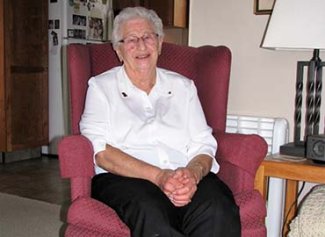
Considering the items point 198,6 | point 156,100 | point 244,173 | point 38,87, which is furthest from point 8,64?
point 244,173

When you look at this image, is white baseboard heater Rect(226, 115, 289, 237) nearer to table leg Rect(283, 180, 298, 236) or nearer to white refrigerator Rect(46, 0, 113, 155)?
table leg Rect(283, 180, 298, 236)

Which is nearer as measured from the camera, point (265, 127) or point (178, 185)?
point (178, 185)

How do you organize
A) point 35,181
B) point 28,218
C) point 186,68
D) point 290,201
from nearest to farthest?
point 186,68, point 290,201, point 28,218, point 35,181

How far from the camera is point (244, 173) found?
164 cm

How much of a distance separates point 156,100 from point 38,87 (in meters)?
2.77

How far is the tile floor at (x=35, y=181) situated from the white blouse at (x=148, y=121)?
1455 millimetres

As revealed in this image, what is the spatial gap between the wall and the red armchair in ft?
0.95

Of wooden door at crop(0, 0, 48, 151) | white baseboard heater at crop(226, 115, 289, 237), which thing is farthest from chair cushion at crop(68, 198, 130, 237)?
wooden door at crop(0, 0, 48, 151)

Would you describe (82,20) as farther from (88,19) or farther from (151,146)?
(151,146)

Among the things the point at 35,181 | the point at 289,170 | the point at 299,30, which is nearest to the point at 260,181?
the point at 289,170

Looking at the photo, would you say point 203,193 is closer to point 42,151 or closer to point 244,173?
point 244,173

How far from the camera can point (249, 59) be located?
2180 mm

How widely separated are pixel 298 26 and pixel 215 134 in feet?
1.65

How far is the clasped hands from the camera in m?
1.41
